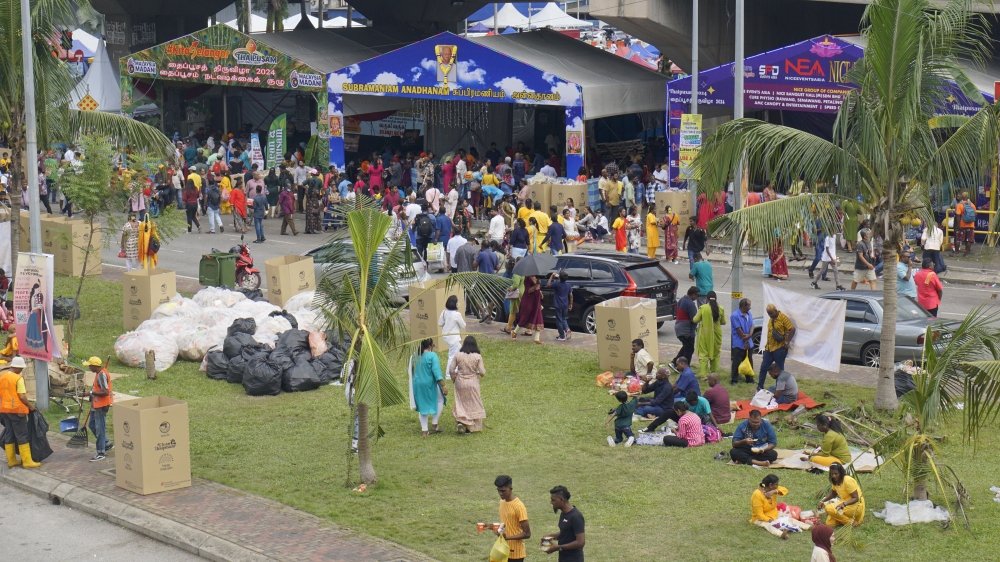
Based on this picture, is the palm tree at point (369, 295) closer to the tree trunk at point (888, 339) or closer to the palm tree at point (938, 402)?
the palm tree at point (938, 402)

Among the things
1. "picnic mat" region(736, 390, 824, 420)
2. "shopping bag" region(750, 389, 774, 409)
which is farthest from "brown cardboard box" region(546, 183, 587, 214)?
"shopping bag" region(750, 389, 774, 409)

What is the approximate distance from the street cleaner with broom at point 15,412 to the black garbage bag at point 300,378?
4.04 meters

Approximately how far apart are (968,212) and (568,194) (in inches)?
Result: 386

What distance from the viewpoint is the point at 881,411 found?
→ 1566cm

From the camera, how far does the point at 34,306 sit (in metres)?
16.2

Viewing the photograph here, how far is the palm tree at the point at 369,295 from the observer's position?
41.1ft

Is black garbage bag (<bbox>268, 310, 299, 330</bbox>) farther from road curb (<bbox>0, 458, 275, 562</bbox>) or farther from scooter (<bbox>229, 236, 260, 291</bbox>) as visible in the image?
road curb (<bbox>0, 458, 275, 562</bbox>)

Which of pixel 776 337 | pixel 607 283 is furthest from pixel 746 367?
pixel 607 283

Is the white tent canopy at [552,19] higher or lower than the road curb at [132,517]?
higher

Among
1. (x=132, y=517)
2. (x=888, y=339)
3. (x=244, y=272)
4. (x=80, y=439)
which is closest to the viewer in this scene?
(x=132, y=517)

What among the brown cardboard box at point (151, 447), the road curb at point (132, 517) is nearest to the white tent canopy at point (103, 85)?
the road curb at point (132, 517)

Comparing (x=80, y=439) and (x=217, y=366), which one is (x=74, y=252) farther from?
(x=80, y=439)

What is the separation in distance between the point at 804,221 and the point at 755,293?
9.89 meters

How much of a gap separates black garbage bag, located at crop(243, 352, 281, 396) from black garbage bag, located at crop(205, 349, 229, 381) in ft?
3.01
